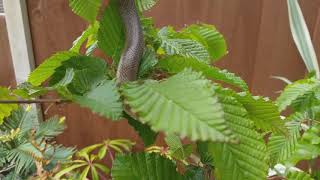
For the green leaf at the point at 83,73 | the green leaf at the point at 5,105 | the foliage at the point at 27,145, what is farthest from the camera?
the foliage at the point at 27,145

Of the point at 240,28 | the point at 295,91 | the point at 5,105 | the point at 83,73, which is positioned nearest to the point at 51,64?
the point at 83,73

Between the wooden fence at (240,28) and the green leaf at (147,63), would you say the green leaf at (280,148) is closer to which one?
the green leaf at (147,63)

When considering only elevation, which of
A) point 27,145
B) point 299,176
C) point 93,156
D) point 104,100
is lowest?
point 93,156

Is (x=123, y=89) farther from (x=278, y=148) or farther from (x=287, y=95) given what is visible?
(x=287, y=95)

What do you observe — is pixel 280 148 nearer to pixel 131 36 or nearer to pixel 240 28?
pixel 131 36

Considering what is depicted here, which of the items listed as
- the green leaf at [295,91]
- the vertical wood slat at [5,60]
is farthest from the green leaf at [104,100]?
the vertical wood slat at [5,60]
